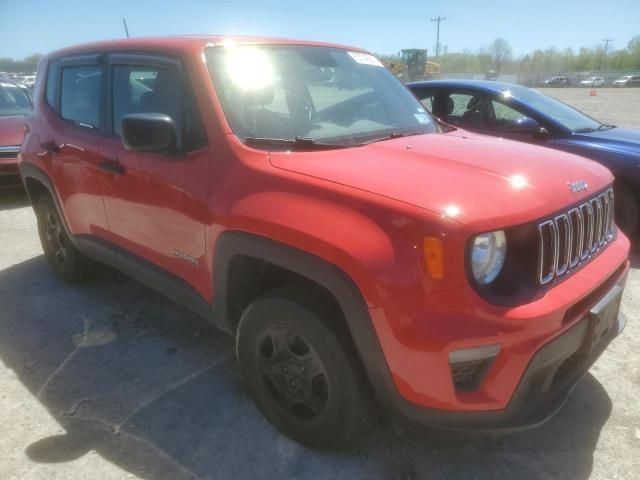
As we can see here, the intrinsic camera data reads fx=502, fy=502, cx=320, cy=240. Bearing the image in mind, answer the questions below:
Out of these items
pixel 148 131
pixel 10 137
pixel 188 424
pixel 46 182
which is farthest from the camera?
pixel 10 137

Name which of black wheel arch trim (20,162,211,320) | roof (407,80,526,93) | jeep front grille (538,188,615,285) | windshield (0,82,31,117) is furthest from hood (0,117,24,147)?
jeep front grille (538,188,615,285)

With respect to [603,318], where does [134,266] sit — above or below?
below

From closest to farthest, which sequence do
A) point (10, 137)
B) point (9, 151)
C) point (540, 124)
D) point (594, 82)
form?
point (540, 124), point (9, 151), point (10, 137), point (594, 82)

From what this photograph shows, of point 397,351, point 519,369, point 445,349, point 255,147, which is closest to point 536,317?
point 519,369

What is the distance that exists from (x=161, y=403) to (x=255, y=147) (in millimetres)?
1463

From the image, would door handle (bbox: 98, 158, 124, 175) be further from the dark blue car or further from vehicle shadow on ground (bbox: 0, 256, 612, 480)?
the dark blue car

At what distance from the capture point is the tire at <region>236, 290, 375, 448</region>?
2039 mm

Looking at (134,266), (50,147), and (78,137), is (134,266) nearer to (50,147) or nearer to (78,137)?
(78,137)

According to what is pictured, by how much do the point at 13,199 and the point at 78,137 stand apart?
494 centimetres

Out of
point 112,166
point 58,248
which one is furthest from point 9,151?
point 112,166

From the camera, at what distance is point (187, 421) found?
2.55m

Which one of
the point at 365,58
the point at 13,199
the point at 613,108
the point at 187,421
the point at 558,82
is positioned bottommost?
the point at 558,82

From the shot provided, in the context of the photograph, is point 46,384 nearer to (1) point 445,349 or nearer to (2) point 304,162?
(2) point 304,162

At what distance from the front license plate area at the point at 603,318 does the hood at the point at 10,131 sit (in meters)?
7.33
